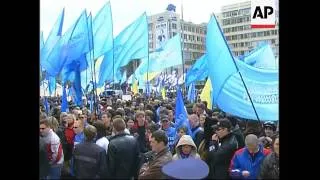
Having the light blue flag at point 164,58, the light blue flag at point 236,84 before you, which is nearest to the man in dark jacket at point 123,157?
the light blue flag at point 164,58

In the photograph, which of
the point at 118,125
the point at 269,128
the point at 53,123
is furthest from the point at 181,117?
the point at 53,123

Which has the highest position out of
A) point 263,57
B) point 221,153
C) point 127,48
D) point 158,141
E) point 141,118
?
point 127,48

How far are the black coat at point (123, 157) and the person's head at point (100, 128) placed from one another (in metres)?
0.09

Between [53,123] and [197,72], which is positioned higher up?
[197,72]

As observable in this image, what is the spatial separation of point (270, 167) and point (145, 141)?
45.4 inches

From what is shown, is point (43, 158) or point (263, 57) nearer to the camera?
point (263, 57)

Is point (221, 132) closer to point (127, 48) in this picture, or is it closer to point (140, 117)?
point (140, 117)

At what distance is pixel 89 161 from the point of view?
4.78 m
